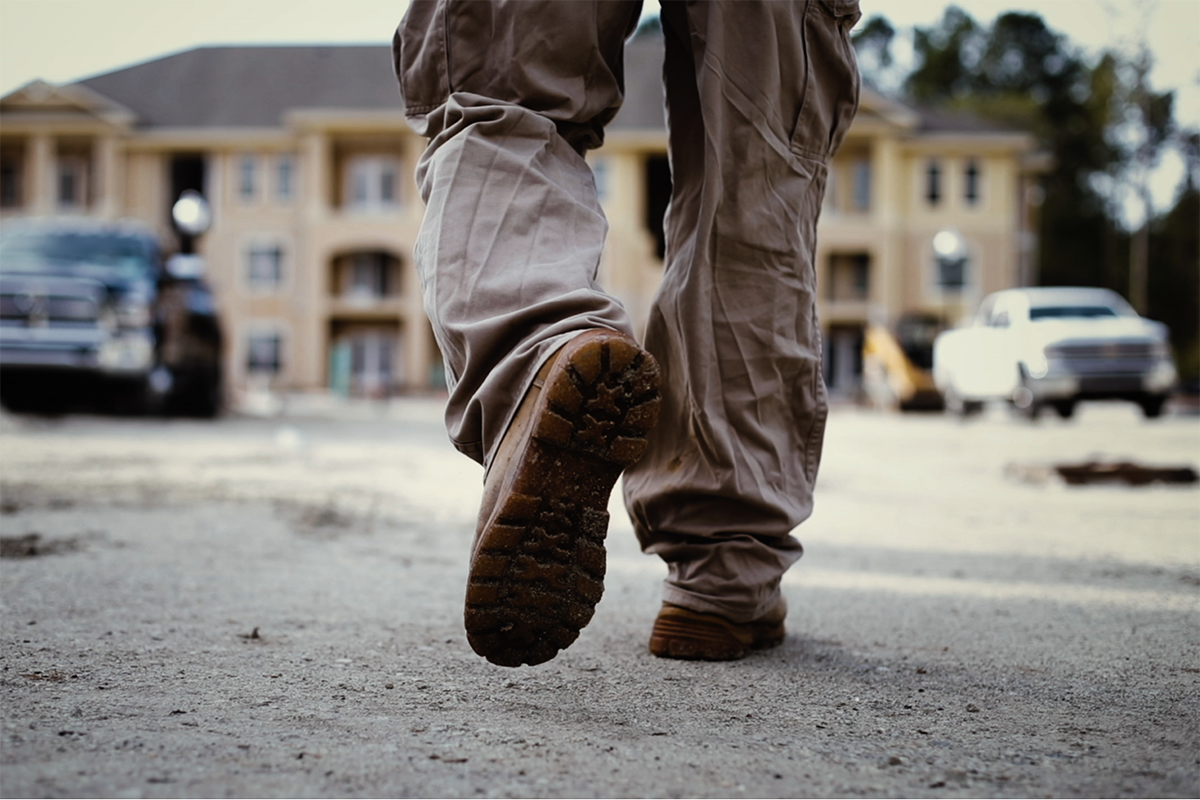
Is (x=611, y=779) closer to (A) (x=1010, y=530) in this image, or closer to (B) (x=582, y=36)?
(B) (x=582, y=36)

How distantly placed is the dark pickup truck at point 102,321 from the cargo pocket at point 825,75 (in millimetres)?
9970

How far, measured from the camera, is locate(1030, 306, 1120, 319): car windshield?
13.9 m

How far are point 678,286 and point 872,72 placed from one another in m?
51.1

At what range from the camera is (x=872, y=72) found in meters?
49.5

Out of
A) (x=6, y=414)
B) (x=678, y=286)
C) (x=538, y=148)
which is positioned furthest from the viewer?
(x=6, y=414)

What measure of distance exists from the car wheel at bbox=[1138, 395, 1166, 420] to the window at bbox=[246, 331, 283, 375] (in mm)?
24003

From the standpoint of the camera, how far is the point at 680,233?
192cm

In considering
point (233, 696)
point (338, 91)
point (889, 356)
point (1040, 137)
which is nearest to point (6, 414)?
point (233, 696)

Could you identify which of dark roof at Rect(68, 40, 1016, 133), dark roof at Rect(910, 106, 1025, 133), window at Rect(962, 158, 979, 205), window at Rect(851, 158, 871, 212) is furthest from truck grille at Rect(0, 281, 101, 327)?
window at Rect(962, 158, 979, 205)

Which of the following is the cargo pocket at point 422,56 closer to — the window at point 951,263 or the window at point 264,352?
the window at point 951,263

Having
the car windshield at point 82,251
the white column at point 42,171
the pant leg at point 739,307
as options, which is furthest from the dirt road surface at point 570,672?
the white column at point 42,171

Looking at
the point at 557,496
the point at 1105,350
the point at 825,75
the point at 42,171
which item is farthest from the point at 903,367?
the point at 42,171

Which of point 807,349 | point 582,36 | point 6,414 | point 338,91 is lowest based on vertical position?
point 6,414

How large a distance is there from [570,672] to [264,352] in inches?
1261
